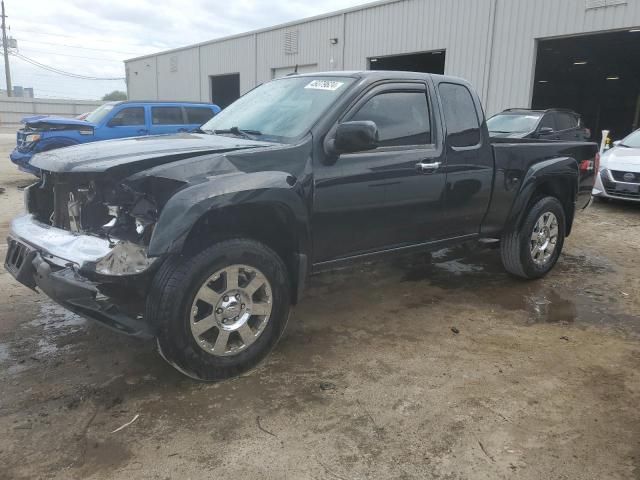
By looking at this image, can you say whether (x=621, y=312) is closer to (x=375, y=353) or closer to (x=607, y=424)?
(x=607, y=424)

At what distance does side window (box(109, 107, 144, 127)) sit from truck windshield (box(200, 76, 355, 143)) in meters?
7.47

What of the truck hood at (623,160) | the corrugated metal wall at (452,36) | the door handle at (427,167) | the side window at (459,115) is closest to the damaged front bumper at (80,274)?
the door handle at (427,167)

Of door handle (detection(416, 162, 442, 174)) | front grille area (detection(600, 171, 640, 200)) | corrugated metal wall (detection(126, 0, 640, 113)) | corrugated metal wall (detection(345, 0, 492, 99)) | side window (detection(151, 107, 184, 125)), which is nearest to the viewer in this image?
door handle (detection(416, 162, 442, 174))

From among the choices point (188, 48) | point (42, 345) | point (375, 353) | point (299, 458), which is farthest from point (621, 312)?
point (188, 48)

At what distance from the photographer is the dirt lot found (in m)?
2.56

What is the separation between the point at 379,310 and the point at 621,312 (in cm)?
219

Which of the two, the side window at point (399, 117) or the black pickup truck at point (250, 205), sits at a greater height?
the side window at point (399, 117)

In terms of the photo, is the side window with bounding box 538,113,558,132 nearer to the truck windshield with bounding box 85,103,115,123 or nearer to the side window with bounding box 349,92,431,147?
the side window with bounding box 349,92,431,147

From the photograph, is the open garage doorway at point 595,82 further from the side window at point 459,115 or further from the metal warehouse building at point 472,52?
the side window at point 459,115

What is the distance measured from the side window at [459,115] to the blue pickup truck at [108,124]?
6236 mm

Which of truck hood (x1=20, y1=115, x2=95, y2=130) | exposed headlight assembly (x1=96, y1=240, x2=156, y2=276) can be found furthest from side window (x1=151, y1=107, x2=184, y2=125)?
exposed headlight assembly (x1=96, y1=240, x2=156, y2=276)

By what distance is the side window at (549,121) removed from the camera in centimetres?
1173

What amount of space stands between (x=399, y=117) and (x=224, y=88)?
2738 cm

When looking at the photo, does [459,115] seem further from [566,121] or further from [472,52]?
[472,52]
